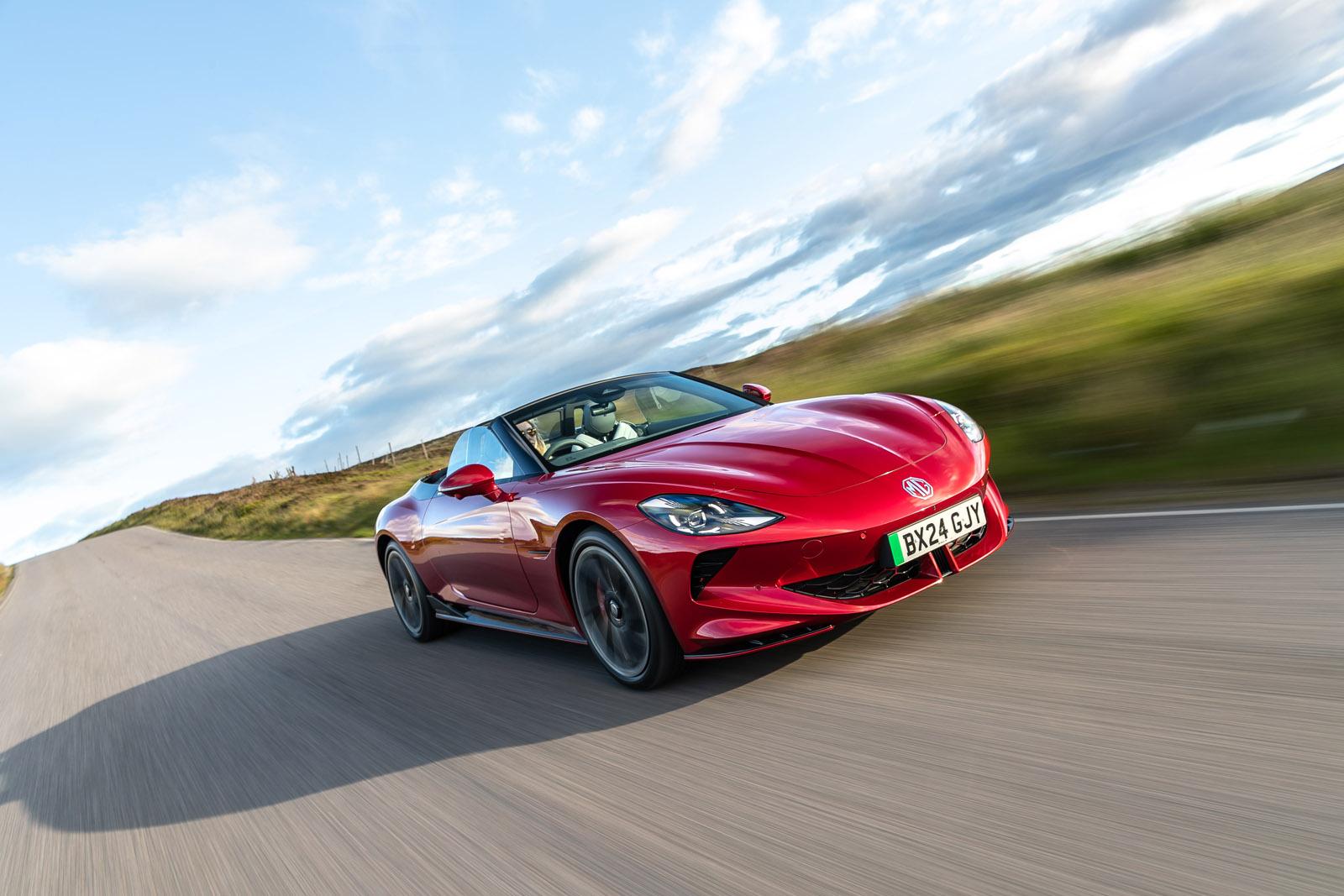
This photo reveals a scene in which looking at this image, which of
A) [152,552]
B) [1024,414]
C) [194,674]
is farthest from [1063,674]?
[152,552]

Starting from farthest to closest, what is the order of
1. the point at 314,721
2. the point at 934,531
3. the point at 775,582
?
the point at 314,721 < the point at 934,531 < the point at 775,582

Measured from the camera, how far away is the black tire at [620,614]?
367cm

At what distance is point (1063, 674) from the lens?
121 inches

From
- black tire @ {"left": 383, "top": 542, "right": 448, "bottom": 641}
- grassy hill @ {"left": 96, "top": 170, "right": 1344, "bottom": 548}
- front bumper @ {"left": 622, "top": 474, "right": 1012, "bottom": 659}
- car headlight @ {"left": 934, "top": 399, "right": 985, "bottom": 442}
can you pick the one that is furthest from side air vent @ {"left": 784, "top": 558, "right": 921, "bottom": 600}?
black tire @ {"left": 383, "top": 542, "right": 448, "bottom": 641}

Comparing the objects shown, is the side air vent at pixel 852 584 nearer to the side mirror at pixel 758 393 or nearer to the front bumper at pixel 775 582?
the front bumper at pixel 775 582

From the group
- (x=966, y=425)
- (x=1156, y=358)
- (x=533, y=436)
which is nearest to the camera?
(x=966, y=425)

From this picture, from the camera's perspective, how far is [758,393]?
518 centimetres

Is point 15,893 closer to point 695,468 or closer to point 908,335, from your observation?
point 695,468

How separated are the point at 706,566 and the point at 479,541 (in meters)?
1.86

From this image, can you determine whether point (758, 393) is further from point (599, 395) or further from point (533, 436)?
point (533, 436)

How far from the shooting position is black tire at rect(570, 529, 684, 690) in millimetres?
3668

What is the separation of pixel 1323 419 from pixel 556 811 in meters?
4.92

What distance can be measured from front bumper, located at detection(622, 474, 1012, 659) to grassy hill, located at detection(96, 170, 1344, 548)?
9.60ft

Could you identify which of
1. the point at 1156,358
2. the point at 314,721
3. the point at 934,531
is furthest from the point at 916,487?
the point at 1156,358
